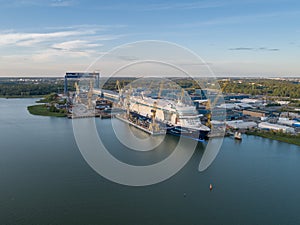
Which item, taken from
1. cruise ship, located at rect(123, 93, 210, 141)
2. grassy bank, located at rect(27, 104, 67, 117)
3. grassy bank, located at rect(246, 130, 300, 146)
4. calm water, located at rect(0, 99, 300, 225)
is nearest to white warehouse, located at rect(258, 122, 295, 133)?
grassy bank, located at rect(246, 130, 300, 146)

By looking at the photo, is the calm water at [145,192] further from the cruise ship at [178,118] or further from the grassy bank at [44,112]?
the grassy bank at [44,112]

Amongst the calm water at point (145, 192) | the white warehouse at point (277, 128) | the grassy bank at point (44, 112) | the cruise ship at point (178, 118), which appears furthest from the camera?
the grassy bank at point (44, 112)

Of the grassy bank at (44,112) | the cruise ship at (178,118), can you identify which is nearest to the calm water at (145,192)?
the cruise ship at (178,118)

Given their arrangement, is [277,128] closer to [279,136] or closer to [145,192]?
[279,136]

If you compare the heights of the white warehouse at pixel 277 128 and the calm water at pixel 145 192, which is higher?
the white warehouse at pixel 277 128

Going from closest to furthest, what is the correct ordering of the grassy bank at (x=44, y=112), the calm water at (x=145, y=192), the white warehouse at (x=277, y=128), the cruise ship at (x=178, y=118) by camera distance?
the calm water at (x=145, y=192) → the cruise ship at (x=178, y=118) → the white warehouse at (x=277, y=128) → the grassy bank at (x=44, y=112)

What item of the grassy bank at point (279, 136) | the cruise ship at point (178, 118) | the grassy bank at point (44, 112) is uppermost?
the cruise ship at point (178, 118)

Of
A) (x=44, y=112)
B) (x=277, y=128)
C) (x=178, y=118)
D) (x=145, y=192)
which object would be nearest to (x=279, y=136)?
(x=277, y=128)
